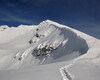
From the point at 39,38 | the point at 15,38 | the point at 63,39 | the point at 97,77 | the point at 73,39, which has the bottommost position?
the point at 97,77

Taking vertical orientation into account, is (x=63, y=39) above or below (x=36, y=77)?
above

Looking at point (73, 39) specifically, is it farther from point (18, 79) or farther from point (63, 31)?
point (18, 79)

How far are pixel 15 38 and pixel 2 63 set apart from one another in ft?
107

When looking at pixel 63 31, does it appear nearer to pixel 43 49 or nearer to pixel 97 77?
pixel 43 49

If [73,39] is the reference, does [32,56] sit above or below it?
above

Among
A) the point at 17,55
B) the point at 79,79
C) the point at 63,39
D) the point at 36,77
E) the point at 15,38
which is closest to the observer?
the point at 79,79

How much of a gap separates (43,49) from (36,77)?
5007cm

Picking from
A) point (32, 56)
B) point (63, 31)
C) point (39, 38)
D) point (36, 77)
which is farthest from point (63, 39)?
point (36, 77)

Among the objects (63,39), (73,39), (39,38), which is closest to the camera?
(73,39)

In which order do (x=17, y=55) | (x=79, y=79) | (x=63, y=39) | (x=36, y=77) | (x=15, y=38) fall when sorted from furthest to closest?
(x=15, y=38)
(x=17, y=55)
(x=63, y=39)
(x=36, y=77)
(x=79, y=79)

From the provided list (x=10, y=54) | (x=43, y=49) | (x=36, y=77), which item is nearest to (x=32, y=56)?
(x=43, y=49)

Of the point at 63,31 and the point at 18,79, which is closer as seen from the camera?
the point at 18,79

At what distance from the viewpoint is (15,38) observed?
93812 mm

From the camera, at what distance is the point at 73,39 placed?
172ft
